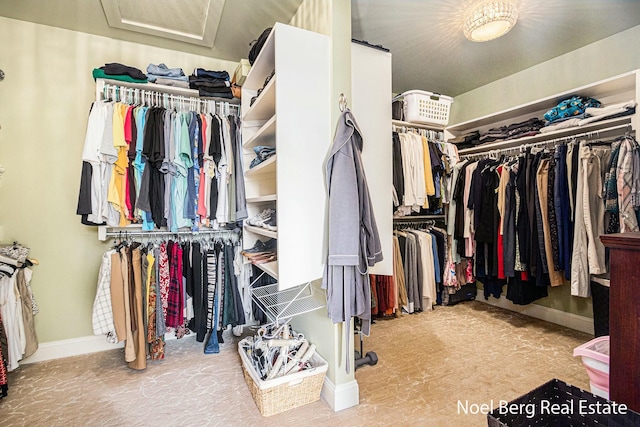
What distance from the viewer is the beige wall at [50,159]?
2215mm

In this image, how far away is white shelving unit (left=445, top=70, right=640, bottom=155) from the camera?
223 cm

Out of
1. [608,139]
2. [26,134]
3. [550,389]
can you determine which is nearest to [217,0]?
[26,134]

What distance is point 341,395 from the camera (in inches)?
65.4

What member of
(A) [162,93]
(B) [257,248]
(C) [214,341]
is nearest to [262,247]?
(B) [257,248]

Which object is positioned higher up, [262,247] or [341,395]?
[262,247]

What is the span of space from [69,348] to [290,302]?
77.0 inches

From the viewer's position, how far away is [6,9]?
2088 mm

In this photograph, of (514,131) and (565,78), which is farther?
(514,131)

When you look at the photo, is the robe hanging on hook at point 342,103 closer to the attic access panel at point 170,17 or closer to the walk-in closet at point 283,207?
the walk-in closet at point 283,207

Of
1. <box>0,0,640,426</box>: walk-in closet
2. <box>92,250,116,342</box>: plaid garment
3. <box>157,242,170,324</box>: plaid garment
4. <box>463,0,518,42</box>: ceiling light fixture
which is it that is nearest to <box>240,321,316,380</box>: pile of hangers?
<box>0,0,640,426</box>: walk-in closet

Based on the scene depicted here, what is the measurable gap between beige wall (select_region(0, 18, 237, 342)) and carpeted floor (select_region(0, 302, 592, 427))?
52 cm

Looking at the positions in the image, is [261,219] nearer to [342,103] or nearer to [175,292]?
[175,292]

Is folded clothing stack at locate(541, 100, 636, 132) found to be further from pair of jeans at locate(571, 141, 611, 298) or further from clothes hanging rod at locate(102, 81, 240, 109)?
clothes hanging rod at locate(102, 81, 240, 109)

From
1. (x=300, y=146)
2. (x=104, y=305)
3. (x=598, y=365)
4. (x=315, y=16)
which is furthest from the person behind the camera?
(x=104, y=305)
